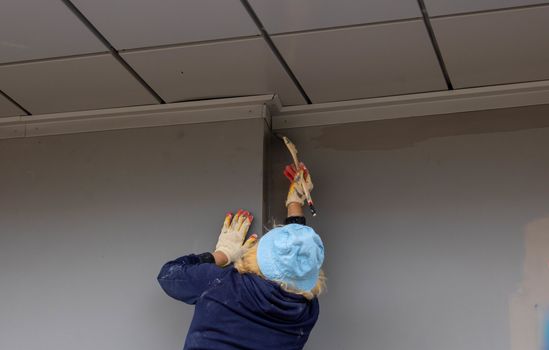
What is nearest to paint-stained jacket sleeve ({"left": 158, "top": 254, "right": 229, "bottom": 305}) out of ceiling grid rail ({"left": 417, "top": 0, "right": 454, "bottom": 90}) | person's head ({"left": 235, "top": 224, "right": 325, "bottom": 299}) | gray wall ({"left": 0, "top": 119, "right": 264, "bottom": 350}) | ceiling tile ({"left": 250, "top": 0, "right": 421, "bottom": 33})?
person's head ({"left": 235, "top": 224, "right": 325, "bottom": 299})

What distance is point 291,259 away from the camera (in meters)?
2.00

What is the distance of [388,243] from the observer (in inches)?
98.4

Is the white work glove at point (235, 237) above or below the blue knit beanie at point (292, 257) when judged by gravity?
above

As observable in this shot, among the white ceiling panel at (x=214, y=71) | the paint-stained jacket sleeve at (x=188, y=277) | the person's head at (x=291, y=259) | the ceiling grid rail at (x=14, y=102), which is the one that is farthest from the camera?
the ceiling grid rail at (x=14, y=102)

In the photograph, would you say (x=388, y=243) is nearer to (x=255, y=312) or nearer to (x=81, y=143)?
(x=255, y=312)

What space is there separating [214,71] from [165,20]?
33 cm

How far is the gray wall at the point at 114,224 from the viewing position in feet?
8.25

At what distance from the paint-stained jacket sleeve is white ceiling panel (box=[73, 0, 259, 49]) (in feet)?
2.22

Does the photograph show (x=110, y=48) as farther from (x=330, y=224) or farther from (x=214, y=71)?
(x=330, y=224)

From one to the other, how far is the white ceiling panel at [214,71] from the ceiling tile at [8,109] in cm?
57

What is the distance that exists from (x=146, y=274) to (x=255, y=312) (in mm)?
635

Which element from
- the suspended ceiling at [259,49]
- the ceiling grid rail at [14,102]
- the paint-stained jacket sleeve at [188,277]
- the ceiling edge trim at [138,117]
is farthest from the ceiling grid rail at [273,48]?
the ceiling grid rail at [14,102]

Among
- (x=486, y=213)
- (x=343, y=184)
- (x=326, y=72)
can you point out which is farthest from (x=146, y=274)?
(x=486, y=213)

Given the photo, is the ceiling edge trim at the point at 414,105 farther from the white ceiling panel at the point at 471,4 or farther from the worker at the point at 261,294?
the worker at the point at 261,294
